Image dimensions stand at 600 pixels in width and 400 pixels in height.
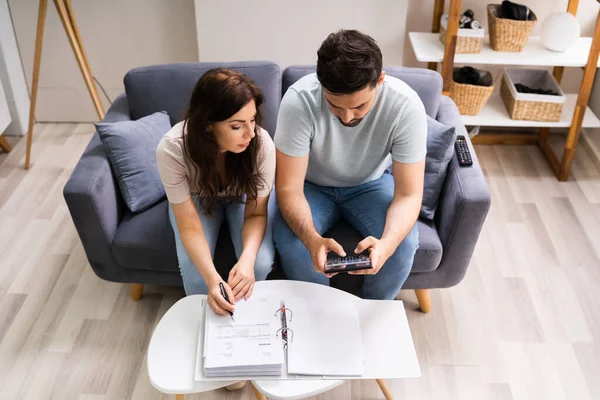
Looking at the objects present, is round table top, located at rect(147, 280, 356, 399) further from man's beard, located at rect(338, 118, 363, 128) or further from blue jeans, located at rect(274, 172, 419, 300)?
man's beard, located at rect(338, 118, 363, 128)

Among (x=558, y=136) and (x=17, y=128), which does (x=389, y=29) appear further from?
(x=17, y=128)

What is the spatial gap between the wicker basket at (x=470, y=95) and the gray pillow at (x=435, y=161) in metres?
0.74

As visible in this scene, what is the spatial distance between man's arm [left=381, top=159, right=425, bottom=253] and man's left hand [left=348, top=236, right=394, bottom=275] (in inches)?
2.1

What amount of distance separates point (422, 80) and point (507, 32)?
69cm

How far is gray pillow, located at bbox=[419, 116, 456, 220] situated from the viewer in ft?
6.72

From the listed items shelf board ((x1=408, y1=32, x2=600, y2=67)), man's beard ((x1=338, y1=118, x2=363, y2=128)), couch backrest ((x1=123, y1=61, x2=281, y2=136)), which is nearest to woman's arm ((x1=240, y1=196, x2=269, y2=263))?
man's beard ((x1=338, y1=118, x2=363, y2=128))

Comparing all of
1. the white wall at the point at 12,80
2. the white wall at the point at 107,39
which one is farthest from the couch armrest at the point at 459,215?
the white wall at the point at 12,80

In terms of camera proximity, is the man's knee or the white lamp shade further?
the white lamp shade

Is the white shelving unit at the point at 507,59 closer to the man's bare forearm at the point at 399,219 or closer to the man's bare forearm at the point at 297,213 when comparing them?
the man's bare forearm at the point at 399,219

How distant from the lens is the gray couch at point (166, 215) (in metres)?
1.98

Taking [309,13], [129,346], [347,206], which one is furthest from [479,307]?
[309,13]

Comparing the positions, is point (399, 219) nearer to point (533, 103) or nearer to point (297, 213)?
point (297, 213)

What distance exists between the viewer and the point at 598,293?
7.69 ft

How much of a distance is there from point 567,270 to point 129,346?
165 centimetres
